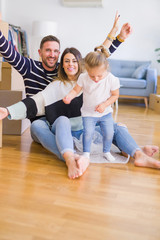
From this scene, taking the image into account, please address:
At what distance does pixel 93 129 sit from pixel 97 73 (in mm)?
348

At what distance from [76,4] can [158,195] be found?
4.94 meters

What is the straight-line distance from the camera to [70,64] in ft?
6.88

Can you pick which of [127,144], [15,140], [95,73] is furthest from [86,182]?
[15,140]

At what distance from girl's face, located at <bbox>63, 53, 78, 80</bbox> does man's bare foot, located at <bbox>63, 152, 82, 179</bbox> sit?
2.00 ft

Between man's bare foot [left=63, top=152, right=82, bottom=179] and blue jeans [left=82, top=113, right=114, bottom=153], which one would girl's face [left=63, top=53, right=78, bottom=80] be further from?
man's bare foot [left=63, top=152, right=82, bottom=179]

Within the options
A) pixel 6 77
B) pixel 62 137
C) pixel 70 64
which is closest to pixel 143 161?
pixel 62 137

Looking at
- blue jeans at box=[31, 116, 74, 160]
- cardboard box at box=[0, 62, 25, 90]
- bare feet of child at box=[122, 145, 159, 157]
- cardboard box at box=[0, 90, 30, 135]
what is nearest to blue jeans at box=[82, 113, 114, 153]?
blue jeans at box=[31, 116, 74, 160]

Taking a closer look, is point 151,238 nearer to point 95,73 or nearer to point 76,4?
point 95,73

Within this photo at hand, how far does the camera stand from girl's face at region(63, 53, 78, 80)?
2.10 m

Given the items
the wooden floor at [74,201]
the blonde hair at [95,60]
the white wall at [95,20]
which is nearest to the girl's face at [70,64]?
the blonde hair at [95,60]

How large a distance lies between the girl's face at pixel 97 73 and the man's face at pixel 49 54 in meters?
0.48

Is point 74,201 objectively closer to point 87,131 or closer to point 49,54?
point 87,131

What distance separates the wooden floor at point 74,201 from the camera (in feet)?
3.74

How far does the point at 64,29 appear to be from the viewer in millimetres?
5973
